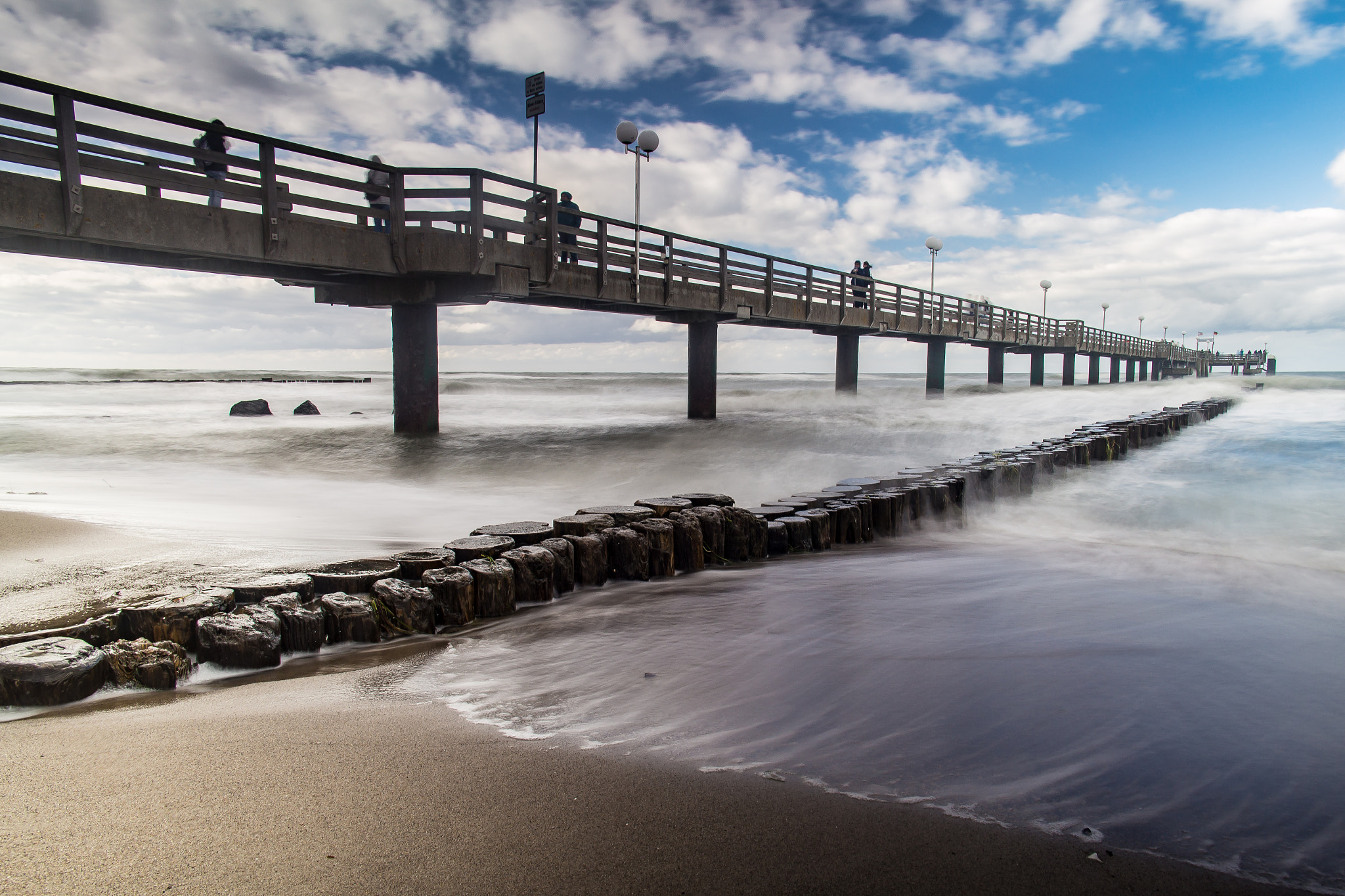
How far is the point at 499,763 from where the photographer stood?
255 cm

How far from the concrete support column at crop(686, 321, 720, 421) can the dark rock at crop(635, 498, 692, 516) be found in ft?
42.4

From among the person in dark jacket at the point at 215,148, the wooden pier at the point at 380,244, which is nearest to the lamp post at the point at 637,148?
the wooden pier at the point at 380,244

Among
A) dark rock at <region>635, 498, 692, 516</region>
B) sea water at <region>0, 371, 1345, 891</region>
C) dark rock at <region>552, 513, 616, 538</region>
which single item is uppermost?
dark rock at <region>635, 498, 692, 516</region>

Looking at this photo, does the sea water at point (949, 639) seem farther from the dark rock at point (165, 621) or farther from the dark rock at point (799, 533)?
the dark rock at point (165, 621)

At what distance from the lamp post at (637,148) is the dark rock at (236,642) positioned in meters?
12.7

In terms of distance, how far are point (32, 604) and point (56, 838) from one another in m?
2.74

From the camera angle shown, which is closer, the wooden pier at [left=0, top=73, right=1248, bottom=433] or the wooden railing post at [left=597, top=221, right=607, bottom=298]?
the wooden pier at [left=0, top=73, right=1248, bottom=433]

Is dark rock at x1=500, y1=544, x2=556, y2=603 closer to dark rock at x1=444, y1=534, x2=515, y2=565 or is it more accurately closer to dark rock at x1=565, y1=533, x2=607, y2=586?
dark rock at x1=444, y1=534, x2=515, y2=565

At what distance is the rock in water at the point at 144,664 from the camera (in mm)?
3129

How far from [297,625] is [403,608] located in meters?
0.53

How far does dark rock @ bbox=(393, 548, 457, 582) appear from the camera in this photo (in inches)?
170

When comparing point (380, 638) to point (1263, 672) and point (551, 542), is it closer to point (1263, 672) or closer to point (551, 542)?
point (551, 542)

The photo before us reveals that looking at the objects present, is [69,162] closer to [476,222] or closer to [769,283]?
[476,222]

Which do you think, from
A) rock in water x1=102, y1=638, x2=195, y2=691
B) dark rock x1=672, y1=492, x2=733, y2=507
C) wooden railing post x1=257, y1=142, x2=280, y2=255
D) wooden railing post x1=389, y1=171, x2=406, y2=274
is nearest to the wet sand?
rock in water x1=102, y1=638, x2=195, y2=691
